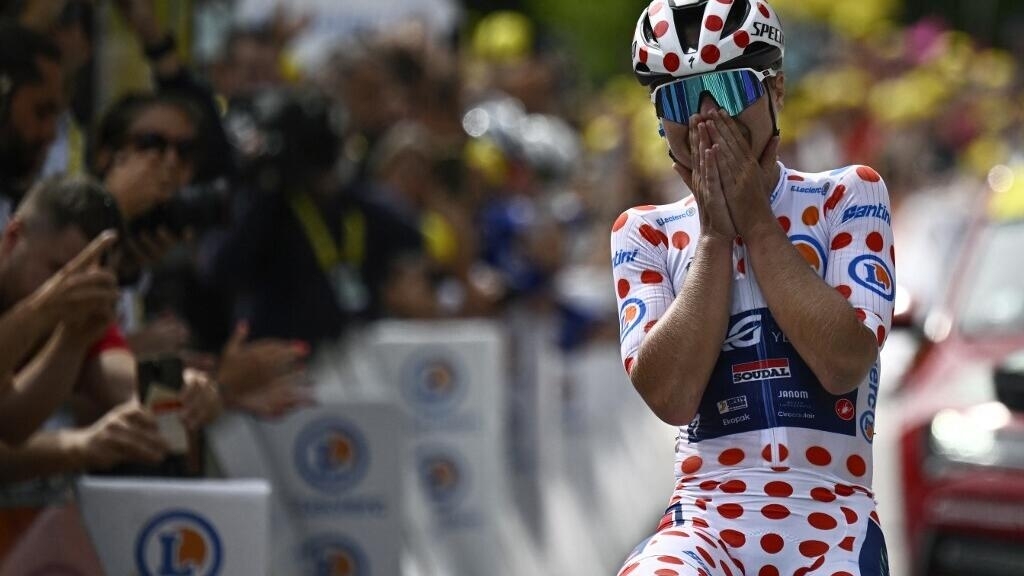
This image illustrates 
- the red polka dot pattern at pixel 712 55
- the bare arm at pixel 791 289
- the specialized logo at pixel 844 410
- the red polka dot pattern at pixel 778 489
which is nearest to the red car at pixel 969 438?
the specialized logo at pixel 844 410

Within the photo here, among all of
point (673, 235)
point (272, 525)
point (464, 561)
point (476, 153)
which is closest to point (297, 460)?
point (272, 525)

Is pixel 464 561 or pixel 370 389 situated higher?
pixel 370 389

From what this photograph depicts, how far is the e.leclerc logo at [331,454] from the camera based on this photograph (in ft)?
25.3

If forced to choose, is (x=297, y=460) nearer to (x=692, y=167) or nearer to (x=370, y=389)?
(x=370, y=389)

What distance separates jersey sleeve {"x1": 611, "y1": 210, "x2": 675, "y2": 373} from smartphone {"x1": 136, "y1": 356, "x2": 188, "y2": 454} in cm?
163

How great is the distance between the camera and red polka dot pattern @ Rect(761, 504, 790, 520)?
14.1ft

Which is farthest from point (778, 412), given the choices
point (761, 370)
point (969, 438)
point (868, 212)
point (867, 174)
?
point (969, 438)

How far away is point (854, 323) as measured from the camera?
4.21 metres

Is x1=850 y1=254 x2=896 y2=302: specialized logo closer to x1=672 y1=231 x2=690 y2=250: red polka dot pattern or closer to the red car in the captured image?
x1=672 y1=231 x2=690 y2=250: red polka dot pattern

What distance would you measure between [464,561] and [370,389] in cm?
130

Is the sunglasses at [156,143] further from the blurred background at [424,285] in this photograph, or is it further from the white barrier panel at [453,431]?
the white barrier panel at [453,431]

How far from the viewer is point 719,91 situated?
4.32 m

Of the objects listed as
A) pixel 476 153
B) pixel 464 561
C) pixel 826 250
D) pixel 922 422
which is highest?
pixel 826 250

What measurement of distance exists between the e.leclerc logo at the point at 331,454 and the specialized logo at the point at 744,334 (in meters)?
3.53
